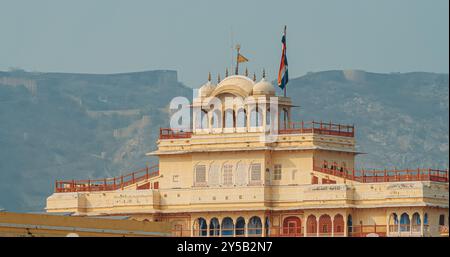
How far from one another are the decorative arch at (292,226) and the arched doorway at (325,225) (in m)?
1.82

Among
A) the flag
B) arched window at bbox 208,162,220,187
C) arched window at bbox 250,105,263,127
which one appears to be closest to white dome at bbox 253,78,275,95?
arched window at bbox 250,105,263,127

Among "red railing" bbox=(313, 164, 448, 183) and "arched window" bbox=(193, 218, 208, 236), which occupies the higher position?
"red railing" bbox=(313, 164, 448, 183)

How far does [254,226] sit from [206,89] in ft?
40.3

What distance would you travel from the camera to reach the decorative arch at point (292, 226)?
14950 centimetres

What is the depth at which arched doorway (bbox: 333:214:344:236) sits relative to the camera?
147 meters

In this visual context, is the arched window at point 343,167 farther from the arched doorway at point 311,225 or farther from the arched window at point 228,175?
the arched window at point 228,175

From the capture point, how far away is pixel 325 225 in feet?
486

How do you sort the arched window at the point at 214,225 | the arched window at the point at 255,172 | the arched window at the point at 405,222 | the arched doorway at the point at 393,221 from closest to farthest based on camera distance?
the arched window at the point at 405,222
the arched doorway at the point at 393,221
the arched window at the point at 214,225
the arched window at the point at 255,172

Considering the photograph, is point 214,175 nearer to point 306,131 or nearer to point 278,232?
point 278,232

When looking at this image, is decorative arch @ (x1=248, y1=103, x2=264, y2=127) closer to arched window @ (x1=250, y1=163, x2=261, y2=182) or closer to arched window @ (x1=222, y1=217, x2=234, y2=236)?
arched window @ (x1=250, y1=163, x2=261, y2=182)

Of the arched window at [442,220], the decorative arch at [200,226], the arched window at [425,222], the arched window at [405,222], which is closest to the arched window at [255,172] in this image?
the decorative arch at [200,226]

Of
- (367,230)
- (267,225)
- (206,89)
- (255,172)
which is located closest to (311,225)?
(267,225)

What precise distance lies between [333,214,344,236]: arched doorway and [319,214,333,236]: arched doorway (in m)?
0.39
